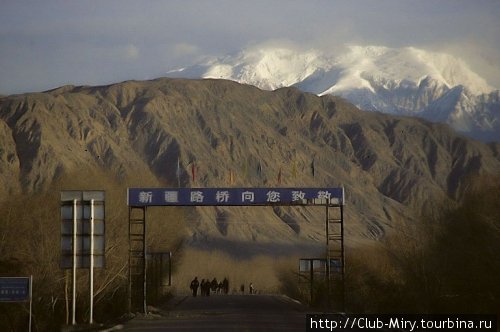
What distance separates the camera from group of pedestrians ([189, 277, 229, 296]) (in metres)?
76.4

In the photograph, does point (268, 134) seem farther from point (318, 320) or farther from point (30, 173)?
point (318, 320)

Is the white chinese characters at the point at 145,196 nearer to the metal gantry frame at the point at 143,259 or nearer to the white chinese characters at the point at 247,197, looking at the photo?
the metal gantry frame at the point at 143,259

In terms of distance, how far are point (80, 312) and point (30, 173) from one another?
3278 inches

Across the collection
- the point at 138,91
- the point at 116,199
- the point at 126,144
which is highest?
the point at 138,91

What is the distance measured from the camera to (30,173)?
130 metres

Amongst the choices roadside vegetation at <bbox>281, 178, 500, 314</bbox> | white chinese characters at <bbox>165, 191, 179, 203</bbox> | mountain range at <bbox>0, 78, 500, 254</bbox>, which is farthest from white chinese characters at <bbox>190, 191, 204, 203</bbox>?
mountain range at <bbox>0, 78, 500, 254</bbox>

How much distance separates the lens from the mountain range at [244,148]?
441 ft

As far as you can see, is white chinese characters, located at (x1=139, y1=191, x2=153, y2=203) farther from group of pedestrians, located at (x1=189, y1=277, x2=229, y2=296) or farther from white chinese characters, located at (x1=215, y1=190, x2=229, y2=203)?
group of pedestrians, located at (x1=189, y1=277, x2=229, y2=296)

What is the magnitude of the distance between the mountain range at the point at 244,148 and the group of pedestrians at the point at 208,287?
2822 centimetres

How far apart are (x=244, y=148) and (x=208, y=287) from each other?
271 feet

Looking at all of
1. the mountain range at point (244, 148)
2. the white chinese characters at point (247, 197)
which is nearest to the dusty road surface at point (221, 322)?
the white chinese characters at point (247, 197)

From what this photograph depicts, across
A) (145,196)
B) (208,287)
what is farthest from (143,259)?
(208,287)

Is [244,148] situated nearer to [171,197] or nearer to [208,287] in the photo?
[208,287]

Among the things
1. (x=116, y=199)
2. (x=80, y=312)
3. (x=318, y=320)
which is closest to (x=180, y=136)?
(x=116, y=199)
